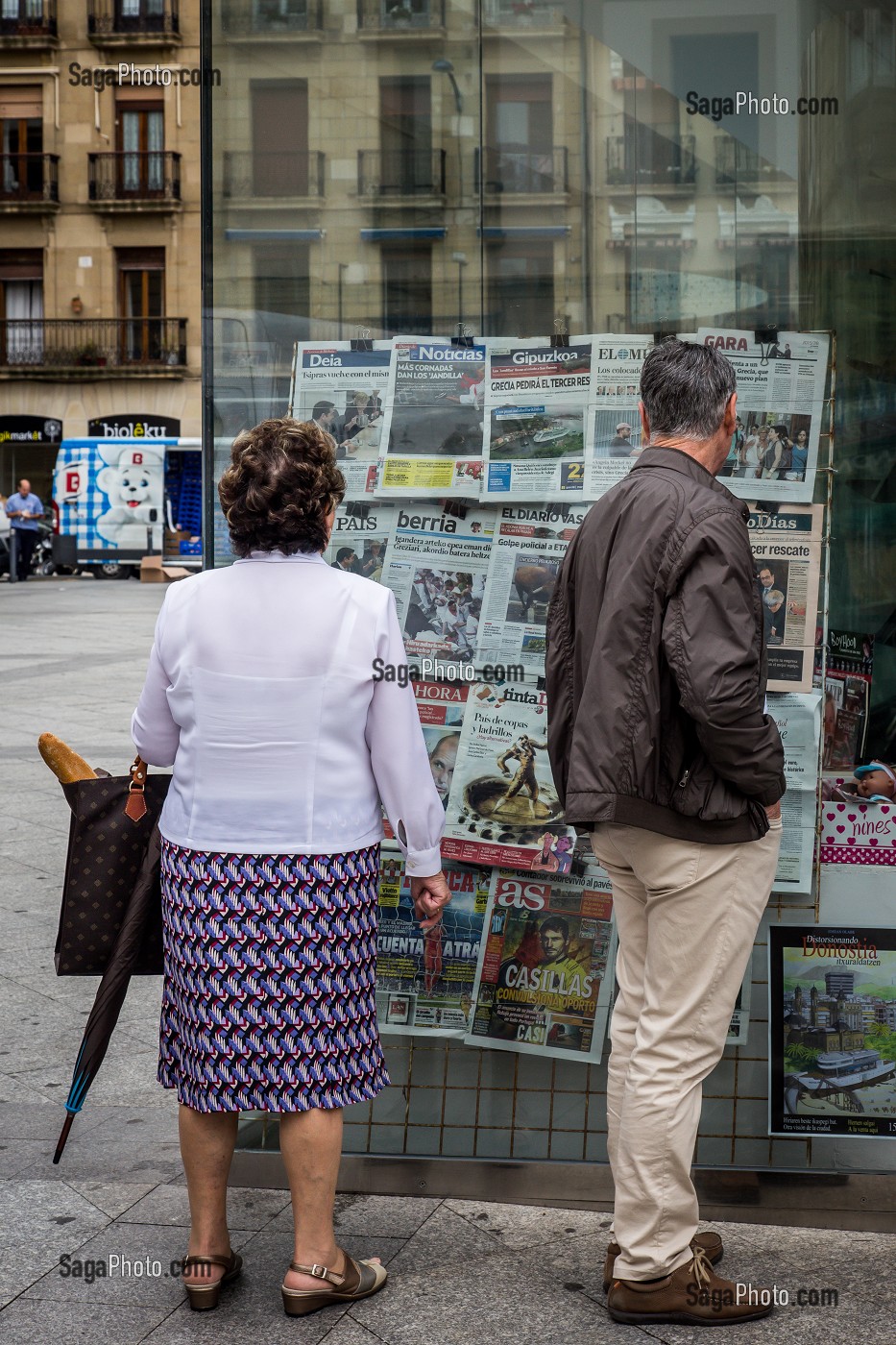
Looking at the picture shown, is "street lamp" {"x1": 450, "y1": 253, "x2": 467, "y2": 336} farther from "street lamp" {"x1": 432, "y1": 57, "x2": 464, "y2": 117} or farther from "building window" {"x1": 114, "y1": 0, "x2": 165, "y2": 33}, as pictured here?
"building window" {"x1": 114, "y1": 0, "x2": 165, "y2": 33}

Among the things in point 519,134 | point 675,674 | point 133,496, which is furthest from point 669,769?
point 133,496

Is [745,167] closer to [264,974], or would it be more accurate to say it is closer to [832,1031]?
[832,1031]

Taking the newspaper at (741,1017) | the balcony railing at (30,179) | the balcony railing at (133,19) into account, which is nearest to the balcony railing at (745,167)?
the newspaper at (741,1017)

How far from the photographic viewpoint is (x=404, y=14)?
11.4 feet

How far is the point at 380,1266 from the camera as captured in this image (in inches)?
116

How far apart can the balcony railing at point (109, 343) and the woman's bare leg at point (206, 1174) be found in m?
34.6

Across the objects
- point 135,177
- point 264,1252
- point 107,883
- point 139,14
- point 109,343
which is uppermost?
point 139,14

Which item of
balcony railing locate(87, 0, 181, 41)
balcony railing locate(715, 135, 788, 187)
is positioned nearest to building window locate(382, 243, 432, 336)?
balcony railing locate(715, 135, 788, 187)

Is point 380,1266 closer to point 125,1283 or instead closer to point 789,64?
point 125,1283

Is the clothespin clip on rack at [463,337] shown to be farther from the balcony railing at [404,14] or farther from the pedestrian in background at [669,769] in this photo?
the pedestrian in background at [669,769]

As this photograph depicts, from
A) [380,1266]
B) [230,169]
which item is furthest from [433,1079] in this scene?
[230,169]

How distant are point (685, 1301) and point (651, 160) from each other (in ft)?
7.96

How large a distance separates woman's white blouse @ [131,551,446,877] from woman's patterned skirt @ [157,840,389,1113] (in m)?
0.06

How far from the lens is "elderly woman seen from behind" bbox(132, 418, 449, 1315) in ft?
9.02
